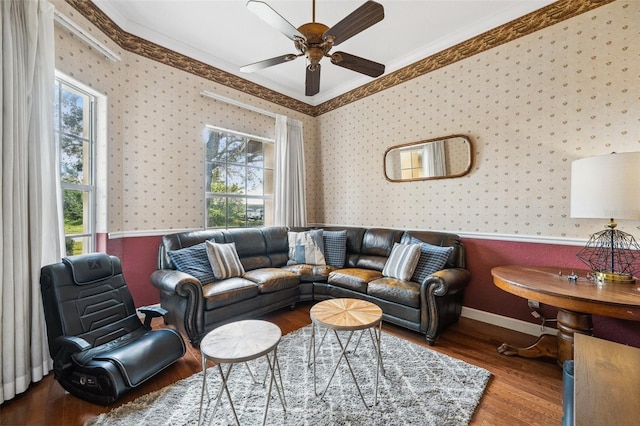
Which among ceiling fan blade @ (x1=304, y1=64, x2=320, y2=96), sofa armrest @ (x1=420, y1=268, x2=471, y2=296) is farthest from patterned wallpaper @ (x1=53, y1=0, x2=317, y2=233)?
sofa armrest @ (x1=420, y1=268, x2=471, y2=296)

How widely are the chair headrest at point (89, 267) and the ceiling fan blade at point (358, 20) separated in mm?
2405

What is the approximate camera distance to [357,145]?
13.5 ft

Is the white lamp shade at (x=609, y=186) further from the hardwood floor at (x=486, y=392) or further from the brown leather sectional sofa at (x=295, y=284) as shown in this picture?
the hardwood floor at (x=486, y=392)

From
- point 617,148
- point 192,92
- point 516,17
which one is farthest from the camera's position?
point 192,92

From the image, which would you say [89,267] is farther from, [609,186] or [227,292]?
[609,186]

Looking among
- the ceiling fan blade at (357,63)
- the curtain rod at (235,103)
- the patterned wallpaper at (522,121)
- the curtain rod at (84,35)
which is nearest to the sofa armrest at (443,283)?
the patterned wallpaper at (522,121)

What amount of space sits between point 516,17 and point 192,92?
363 centimetres

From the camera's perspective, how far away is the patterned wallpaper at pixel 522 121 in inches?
84.7

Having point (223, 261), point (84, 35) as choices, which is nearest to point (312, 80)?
point (84, 35)

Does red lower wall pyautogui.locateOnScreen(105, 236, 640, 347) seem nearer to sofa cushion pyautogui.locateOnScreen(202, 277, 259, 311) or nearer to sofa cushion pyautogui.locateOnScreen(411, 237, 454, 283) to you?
sofa cushion pyautogui.locateOnScreen(411, 237, 454, 283)

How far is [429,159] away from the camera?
325 cm

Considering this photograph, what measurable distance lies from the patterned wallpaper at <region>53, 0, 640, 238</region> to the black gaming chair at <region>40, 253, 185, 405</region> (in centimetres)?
87

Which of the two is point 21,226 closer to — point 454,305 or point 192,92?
point 192,92

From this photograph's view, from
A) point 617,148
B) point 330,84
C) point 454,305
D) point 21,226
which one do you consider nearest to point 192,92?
point 330,84
